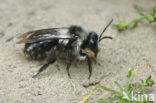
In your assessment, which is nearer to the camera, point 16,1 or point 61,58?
point 61,58

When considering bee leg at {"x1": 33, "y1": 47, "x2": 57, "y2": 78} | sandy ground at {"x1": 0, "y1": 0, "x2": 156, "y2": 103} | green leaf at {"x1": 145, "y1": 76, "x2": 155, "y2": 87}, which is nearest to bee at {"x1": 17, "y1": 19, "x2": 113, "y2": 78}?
bee leg at {"x1": 33, "y1": 47, "x2": 57, "y2": 78}

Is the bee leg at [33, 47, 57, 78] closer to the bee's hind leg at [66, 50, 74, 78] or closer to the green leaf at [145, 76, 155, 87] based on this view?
the bee's hind leg at [66, 50, 74, 78]

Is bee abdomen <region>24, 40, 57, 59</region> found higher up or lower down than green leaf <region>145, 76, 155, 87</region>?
higher up

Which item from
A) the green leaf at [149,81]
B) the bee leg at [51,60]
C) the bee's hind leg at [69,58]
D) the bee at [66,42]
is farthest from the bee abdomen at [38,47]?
the green leaf at [149,81]

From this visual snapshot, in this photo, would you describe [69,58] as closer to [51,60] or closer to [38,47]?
[51,60]

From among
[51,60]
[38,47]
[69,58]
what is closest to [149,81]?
[69,58]

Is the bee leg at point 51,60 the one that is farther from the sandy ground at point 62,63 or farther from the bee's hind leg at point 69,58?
the bee's hind leg at point 69,58

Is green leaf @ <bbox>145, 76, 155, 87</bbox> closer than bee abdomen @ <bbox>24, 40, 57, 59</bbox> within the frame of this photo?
Yes

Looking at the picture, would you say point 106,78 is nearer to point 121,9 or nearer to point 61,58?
point 61,58

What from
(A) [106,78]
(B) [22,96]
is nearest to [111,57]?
(A) [106,78]
